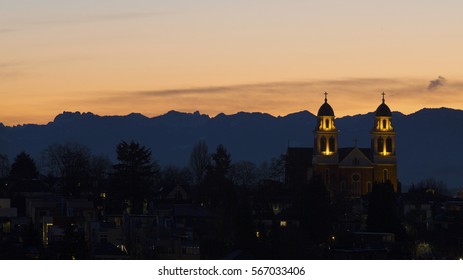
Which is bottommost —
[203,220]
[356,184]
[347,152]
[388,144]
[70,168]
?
[203,220]

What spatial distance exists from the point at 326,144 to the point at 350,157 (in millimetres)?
2402

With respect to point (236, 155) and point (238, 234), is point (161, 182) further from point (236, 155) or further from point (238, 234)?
point (236, 155)

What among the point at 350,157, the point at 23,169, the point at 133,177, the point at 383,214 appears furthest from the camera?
the point at 350,157

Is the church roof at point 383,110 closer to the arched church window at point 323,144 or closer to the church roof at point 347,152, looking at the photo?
the church roof at point 347,152

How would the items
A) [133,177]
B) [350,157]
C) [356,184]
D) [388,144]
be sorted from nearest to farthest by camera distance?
1. [133,177]
2. [356,184]
3. [350,157]
4. [388,144]

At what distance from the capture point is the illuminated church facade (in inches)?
5044

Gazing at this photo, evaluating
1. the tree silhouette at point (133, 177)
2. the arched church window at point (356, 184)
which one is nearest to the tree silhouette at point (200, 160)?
the arched church window at point (356, 184)

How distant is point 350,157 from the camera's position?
5162 inches

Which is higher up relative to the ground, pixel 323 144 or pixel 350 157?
pixel 323 144

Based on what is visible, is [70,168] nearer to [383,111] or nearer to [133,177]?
[133,177]

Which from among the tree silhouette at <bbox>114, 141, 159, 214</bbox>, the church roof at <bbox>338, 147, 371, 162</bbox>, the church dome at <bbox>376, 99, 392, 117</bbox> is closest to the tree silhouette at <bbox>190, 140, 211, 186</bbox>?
the church roof at <bbox>338, 147, 371, 162</bbox>

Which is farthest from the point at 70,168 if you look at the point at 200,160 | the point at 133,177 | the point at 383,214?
the point at 383,214

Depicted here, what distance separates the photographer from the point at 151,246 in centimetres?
5478
